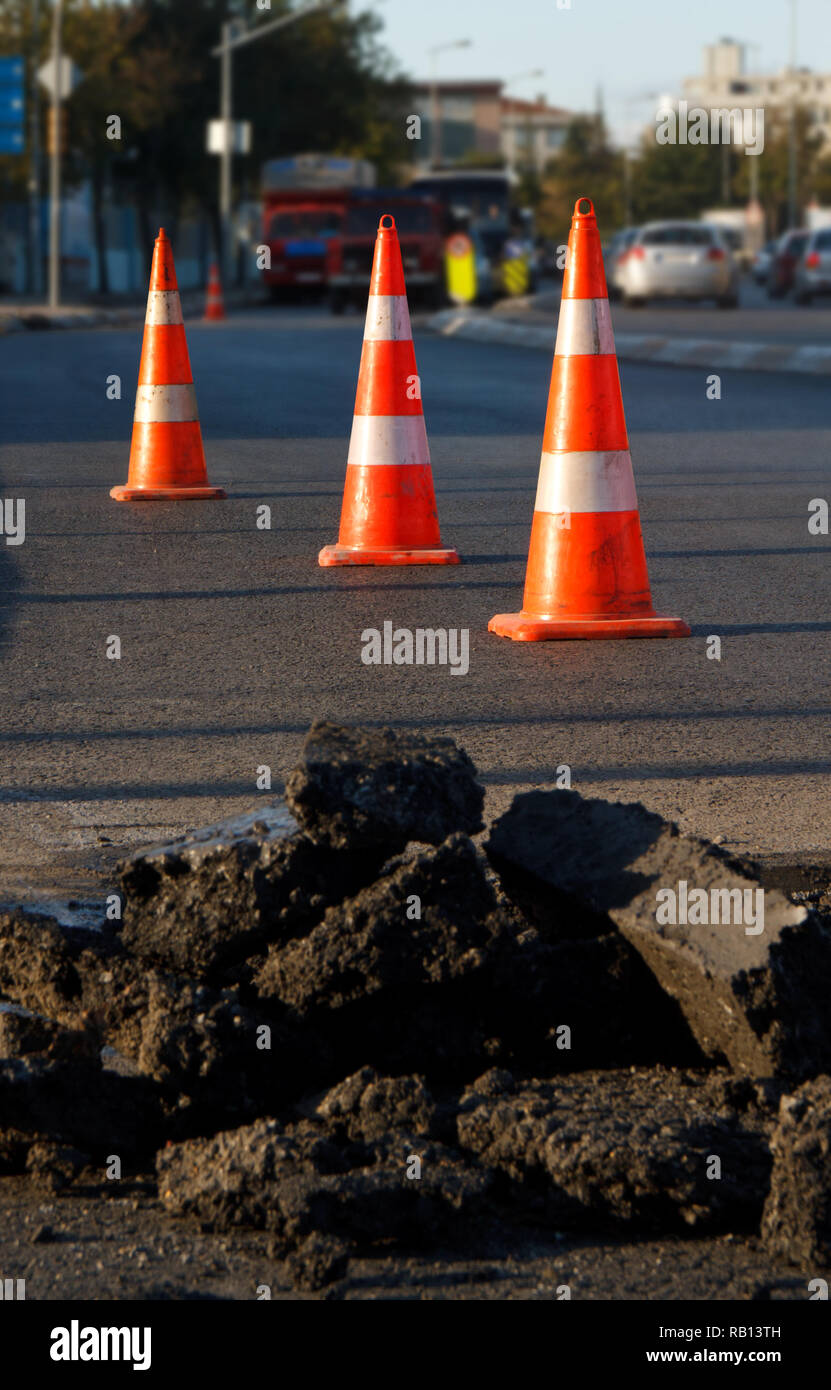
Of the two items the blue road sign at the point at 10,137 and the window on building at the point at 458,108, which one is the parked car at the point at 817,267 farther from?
the window on building at the point at 458,108

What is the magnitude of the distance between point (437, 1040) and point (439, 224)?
1394 inches

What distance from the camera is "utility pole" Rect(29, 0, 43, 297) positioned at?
3606 cm

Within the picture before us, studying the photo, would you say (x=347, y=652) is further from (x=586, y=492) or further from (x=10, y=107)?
(x=10, y=107)

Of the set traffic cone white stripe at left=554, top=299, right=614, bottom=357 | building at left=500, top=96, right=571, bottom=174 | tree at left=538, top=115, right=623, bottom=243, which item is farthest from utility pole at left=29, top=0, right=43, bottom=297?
building at left=500, top=96, right=571, bottom=174

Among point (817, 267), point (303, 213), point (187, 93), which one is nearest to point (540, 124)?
point (187, 93)

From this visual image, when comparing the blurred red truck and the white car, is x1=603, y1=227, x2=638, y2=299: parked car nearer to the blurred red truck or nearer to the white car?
the white car

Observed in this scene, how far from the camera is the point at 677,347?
19891mm

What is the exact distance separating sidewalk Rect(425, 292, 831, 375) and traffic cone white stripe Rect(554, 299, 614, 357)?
41.2 ft

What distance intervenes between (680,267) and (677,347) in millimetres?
14586

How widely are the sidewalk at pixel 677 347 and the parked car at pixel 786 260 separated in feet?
52.5

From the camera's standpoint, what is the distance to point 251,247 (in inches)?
2677

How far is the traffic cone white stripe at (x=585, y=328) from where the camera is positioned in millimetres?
5547
